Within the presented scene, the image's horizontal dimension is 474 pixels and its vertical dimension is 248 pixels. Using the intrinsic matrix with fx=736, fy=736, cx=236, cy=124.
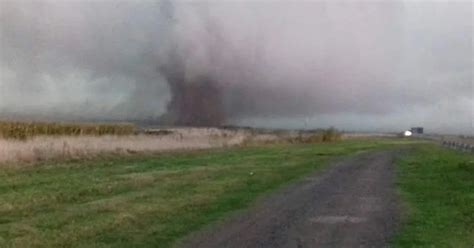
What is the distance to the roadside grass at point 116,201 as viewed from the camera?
47.8 ft

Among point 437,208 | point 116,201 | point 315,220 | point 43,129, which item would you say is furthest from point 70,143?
point 315,220

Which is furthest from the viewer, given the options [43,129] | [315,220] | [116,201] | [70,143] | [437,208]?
[43,129]

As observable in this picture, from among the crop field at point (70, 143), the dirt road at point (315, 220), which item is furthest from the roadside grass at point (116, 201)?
the crop field at point (70, 143)

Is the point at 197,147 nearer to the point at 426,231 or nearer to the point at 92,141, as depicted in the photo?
the point at 92,141

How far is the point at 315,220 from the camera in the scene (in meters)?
17.2

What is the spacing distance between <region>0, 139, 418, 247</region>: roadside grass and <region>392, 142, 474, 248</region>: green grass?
15.0 feet

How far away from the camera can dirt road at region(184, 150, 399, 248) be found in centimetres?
1405

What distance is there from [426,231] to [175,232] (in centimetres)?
532

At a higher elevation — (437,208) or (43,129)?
(43,129)

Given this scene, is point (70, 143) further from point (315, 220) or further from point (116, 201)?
point (315, 220)

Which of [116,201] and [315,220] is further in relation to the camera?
[116,201]

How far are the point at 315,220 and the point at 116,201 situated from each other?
589 centimetres

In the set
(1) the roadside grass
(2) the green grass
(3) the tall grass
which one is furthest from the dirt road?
(3) the tall grass

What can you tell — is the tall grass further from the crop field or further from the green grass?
the green grass
